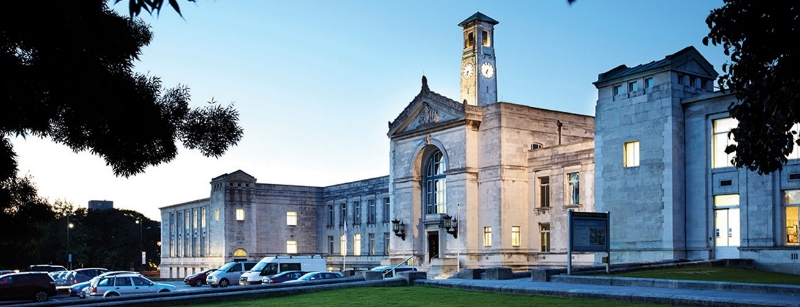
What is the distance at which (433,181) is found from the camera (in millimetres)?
62750

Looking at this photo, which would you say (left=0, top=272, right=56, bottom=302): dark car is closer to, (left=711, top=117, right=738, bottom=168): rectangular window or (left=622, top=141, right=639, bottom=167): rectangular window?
(left=622, top=141, right=639, bottom=167): rectangular window

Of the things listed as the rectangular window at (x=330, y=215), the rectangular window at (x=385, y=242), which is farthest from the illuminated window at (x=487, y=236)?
the rectangular window at (x=330, y=215)

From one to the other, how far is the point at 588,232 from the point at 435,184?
1130 inches

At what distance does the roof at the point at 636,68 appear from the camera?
41031 millimetres

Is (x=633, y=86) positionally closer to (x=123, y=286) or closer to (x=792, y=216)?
(x=792, y=216)

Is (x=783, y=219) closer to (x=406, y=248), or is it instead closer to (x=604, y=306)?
(x=604, y=306)

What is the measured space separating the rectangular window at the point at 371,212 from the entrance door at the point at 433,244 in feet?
61.3

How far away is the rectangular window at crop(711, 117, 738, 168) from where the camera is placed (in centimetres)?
3938

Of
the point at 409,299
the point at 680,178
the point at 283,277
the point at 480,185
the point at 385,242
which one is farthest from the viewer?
the point at 385,242

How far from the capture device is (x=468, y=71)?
99062mm

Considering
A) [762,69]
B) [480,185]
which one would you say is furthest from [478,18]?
[762,69]

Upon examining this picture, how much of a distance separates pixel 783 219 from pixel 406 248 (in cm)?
3110

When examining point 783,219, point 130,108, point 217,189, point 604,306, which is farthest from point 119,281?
point 217,189

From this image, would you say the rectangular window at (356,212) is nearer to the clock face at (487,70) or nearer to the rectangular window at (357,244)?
the rectangular window at (357,244)
